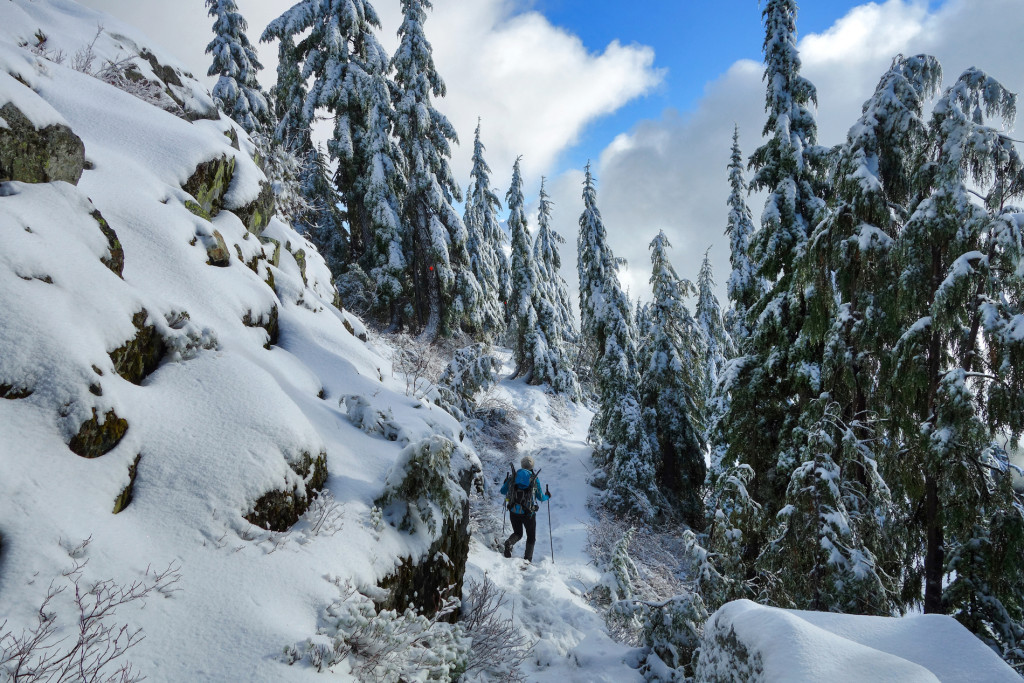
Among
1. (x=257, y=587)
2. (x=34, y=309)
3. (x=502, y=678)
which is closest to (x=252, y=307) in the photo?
(x=34, y=309)

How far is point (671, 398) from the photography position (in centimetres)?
1669

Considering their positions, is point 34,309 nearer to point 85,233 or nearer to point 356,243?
point 85,233

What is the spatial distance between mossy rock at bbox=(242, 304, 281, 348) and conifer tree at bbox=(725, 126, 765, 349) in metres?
8.63

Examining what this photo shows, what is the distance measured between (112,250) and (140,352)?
1203mm

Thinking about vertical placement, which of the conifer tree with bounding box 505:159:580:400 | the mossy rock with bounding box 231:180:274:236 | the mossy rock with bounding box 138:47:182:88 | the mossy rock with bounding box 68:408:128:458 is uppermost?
the conifer tree with bounding box 505:159:580:400

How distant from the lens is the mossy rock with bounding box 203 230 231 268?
241 inches

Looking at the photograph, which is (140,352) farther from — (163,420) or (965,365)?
(965,365)

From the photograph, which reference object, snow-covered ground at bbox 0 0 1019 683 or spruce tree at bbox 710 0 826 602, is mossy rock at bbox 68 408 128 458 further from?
spruce tree at bbox 710 0 826 602

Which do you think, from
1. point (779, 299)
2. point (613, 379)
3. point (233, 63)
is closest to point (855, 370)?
point (779, 299)

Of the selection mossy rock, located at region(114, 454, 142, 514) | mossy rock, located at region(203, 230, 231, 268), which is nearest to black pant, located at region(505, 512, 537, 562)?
mossy rock, located at region(203, 230, 231, 268)

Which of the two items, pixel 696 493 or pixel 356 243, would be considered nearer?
pixel 696 493

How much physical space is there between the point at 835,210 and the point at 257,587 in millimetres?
7836

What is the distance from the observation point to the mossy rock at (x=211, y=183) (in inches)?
274

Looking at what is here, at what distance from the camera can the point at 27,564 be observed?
264 centimetres
